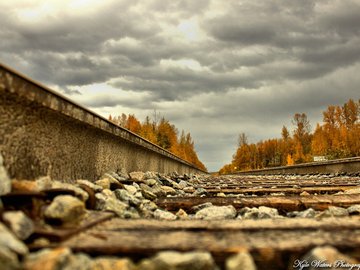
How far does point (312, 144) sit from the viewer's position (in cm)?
5419

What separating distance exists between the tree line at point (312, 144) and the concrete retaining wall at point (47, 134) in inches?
1344

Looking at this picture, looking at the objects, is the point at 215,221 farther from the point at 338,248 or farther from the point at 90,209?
the point at 90,209

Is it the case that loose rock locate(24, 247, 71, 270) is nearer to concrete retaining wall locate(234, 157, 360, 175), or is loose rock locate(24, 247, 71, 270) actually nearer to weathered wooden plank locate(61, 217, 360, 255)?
weathered wooden plank locate(61, 217, 360, 255)

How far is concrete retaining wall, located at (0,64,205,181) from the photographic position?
177 cm

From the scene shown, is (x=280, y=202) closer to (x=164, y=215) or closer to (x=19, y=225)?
(x=164, y=215)

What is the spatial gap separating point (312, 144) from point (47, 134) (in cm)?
5607

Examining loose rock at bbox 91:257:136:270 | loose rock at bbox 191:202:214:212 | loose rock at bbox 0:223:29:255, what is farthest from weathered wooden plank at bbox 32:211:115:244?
loose rock at bbox 191:202:214:212

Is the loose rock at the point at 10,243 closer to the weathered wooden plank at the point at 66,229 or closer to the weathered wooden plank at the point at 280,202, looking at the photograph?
the weathered wooden plank at the point at 66,229

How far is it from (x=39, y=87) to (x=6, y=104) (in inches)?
9.4

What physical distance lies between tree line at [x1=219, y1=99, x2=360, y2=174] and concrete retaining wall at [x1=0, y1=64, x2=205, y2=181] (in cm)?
3413

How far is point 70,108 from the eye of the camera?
7.99ft

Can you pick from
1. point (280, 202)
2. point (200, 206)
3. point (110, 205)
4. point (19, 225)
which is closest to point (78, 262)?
point (19, 225)

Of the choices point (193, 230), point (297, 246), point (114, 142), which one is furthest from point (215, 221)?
point (114, 142)

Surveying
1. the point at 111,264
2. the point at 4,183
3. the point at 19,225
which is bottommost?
the point at 111,264
